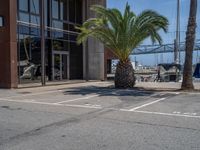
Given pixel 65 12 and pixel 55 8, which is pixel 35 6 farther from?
pixel 65 12

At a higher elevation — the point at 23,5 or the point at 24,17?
the point at 23,5

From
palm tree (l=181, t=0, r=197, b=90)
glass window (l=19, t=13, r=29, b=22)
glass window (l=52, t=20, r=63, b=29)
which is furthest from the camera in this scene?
glass window (l=52, t=20, r=63, b=29)

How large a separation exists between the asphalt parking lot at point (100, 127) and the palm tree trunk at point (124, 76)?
8.65m

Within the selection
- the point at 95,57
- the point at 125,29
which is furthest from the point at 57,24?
the point at 125,29

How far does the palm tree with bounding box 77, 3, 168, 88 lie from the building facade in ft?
14.5

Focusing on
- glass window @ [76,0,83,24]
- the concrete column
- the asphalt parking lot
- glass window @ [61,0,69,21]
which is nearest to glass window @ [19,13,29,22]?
glass window @ [61,0,69,21]

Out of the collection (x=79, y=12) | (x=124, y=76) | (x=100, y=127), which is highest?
(x=79, y=12)

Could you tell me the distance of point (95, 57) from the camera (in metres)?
30.9

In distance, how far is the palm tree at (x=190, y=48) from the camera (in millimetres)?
19906

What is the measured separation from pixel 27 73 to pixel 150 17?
9592mm

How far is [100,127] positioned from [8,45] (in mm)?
14042

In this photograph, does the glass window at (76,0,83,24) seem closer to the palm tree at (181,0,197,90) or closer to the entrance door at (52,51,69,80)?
the entrance door at (52,51,69,80)

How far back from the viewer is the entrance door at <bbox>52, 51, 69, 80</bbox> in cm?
2823

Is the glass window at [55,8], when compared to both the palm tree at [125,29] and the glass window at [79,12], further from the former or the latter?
the palm tree at [125,29]
